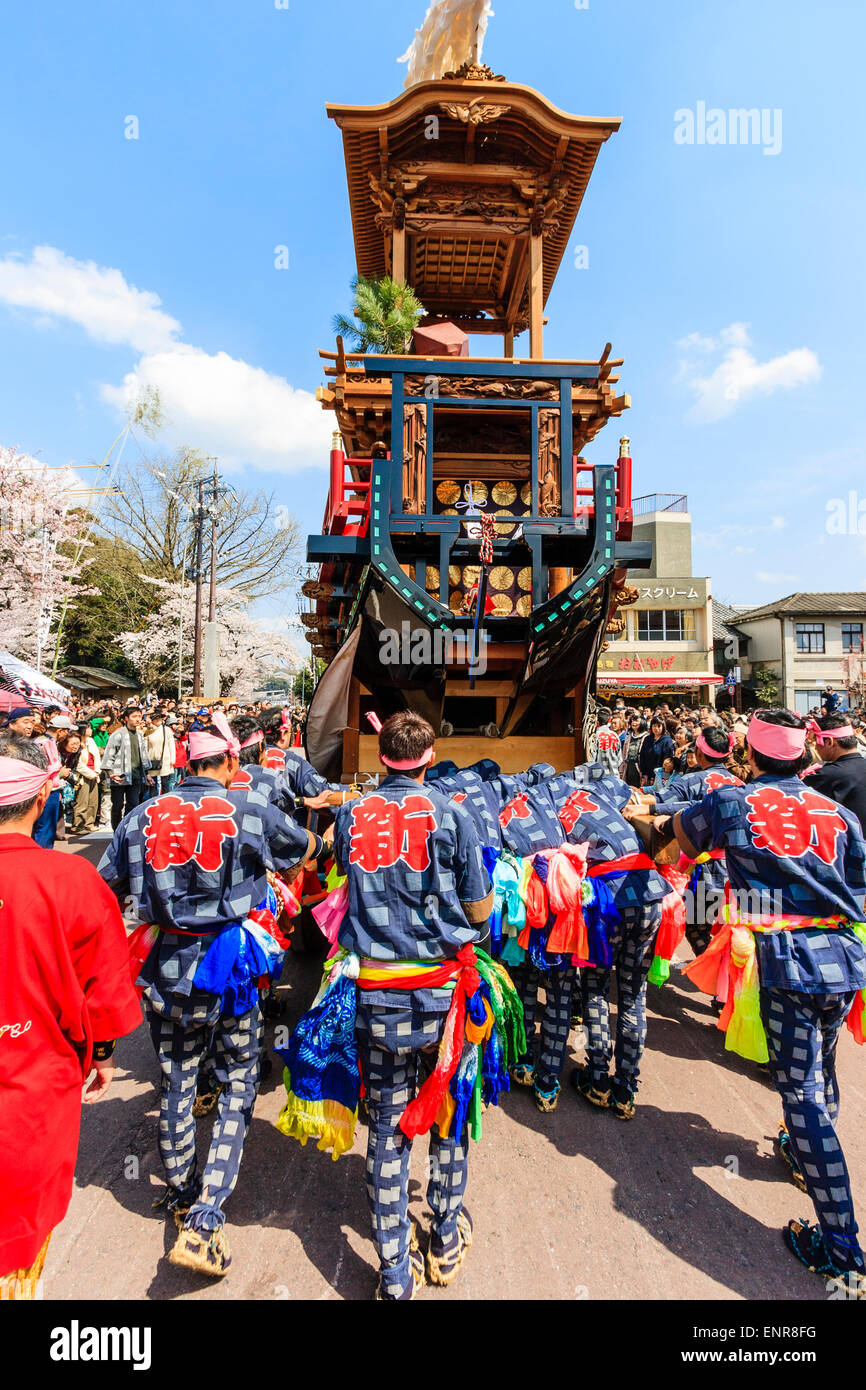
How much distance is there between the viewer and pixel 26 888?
176 cm

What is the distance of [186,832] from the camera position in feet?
8.16

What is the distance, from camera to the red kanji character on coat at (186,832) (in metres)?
2.47

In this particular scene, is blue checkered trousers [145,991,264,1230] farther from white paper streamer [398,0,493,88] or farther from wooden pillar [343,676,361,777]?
white paper streamer [398,0,493,88]

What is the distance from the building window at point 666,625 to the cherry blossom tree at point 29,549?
23676 millimetres

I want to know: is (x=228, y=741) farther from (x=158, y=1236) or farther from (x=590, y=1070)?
(x=590, y=1070)

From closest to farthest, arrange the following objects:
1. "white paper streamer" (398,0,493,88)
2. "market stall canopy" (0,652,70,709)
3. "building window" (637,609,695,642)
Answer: "market stall canopy" (0,652,70,709), "white paper streamer" (398,0,493,88), "building window" (637,609,695,642)

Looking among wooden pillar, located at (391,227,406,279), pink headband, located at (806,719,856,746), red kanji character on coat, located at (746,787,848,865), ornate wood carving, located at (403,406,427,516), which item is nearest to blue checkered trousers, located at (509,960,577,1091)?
red kanji character on coat, located at (746,787,848,865)

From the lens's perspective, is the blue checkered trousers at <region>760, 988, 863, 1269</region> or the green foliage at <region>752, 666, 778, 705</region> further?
the green foliage at <region>752, 666, 778, 705</region>

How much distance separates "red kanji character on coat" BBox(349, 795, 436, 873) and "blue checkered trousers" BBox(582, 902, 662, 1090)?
5.16ft

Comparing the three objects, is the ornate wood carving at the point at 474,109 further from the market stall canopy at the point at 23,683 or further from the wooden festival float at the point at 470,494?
the market stall canopy at the point at 23,683

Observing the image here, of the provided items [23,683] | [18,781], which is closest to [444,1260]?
[18,781]

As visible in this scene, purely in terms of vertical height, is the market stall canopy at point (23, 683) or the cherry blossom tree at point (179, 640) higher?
the cherry blossom tree at point (179, 640)

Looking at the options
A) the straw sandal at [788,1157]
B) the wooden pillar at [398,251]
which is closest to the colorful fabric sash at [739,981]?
the straw sandal at [788,1157]

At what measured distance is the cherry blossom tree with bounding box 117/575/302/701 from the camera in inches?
1091
